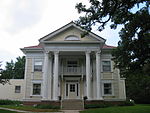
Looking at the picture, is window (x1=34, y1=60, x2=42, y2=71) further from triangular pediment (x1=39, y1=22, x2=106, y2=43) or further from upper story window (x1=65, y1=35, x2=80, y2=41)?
upper story window (x1=65, y1=35, x2=80, y2=41)

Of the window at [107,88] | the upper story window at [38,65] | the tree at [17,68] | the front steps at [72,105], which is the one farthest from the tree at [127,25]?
the tree at [17,68]

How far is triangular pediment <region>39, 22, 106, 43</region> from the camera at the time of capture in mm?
24781

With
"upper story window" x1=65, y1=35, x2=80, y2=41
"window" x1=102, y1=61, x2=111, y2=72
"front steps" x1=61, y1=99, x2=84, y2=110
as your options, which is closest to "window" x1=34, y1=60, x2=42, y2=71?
"upper story window" x1=65, y1=35, x2=80, y2=41

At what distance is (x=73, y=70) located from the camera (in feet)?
85.2

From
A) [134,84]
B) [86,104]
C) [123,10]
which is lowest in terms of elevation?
[86,104]

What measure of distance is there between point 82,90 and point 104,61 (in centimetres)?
519

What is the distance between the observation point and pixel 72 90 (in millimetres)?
26109

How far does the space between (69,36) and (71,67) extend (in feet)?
14.1

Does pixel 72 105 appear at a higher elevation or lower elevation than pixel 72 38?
lower

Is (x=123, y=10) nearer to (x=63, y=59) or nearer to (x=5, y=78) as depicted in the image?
(x=5, y=78)

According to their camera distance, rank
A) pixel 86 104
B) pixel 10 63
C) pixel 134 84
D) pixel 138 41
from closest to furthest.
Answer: pixel 138 41 → pixel 86 104 → pixel 134 84 → pixel 10 63

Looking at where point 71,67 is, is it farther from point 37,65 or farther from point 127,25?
point 127,25

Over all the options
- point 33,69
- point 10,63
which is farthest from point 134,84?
point 10,63

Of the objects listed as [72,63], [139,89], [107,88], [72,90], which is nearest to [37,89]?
[72,90]
